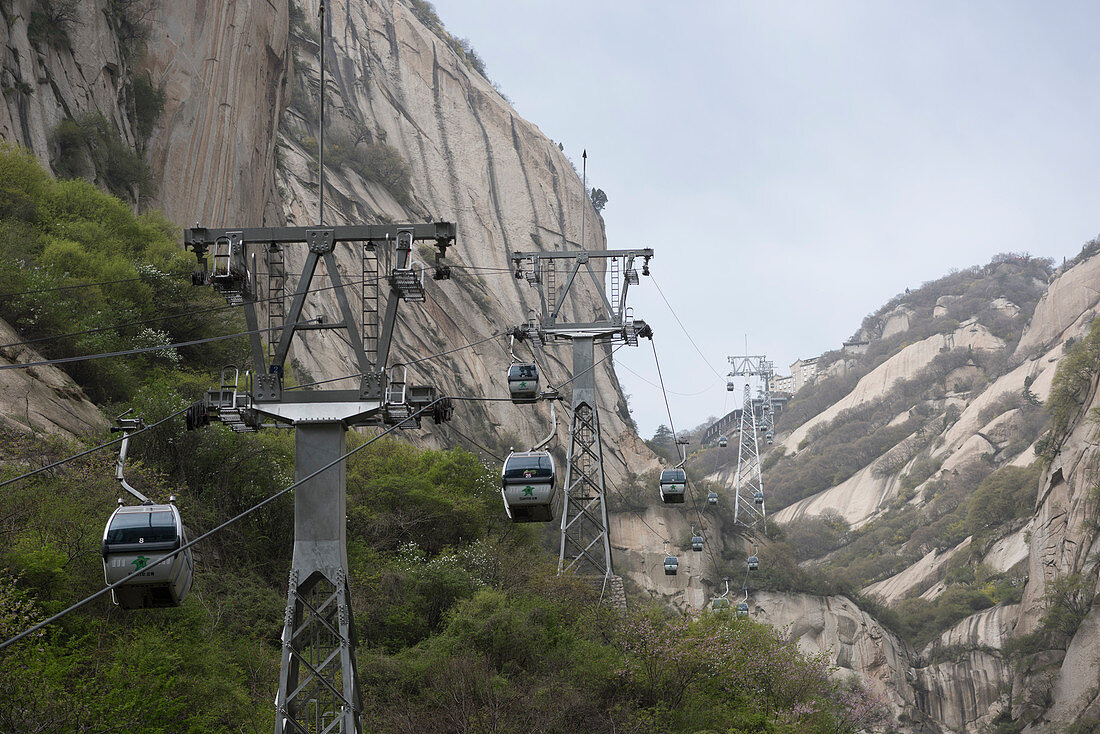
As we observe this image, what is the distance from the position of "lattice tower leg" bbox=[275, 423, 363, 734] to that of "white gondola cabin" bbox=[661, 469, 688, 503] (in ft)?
58.3

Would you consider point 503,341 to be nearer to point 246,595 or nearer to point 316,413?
point 246,595

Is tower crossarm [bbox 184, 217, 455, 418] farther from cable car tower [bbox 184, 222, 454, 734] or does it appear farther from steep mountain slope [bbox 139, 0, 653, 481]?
steep mountain slope [bbox 139, 0, 653, 481]

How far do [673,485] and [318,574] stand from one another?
18772 mm

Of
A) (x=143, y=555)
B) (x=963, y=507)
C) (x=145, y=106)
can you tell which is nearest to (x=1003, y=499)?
(x=963, y=507)

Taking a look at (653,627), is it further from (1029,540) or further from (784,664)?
(1029,540)

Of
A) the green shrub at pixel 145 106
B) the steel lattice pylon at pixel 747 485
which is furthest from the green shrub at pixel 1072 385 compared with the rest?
the green shrub at pixel 145 106

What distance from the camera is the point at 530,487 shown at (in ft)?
64.0

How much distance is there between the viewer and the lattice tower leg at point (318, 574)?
13.1 m

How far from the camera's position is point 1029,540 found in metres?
64.2

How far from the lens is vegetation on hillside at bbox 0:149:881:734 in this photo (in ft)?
57.8

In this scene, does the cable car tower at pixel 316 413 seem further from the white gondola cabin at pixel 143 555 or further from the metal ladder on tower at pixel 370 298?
the white gondola cabin at pixel 143 555

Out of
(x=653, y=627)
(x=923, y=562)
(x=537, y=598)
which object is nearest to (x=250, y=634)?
(x=537, y=598)

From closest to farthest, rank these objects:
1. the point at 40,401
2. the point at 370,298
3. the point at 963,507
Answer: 1. the point at 370,298
2. the point at 40,401
3. the point at 963,507

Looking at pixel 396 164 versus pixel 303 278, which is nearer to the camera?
pixel 303 278
